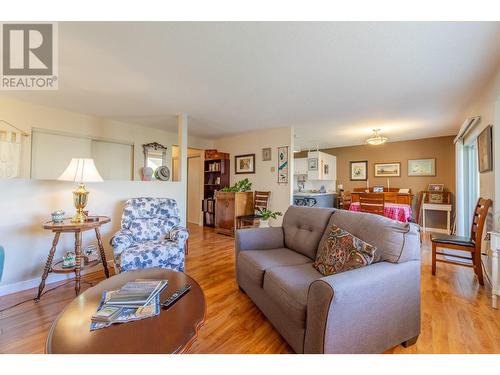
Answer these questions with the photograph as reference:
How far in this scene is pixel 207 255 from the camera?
10.6ft

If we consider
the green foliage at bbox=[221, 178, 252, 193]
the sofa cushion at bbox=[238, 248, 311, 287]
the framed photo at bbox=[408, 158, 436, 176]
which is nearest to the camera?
the sofa cushion at bbox=[238, 248, 311, 287]

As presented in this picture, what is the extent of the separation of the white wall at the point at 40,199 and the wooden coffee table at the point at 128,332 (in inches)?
67.3

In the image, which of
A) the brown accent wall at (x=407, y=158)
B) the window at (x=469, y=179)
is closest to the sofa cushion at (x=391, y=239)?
the window at (x=469, y=179)

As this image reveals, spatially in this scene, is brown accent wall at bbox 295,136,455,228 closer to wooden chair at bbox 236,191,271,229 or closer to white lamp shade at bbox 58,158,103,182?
wooden chair at bbox 236,191,271,229

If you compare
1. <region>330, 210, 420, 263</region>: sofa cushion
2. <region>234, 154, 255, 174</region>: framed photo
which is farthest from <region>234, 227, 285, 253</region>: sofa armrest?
<region>234, 154, 255, 174</region>: framed photo

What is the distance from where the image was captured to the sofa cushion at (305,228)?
1.95m

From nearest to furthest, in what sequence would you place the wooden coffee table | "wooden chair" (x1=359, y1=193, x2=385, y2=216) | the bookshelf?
1. the wooden coffee table
2. "wooden chair" (x1=359, y1=193, x2=385, y2=216)
3. the bookshelf

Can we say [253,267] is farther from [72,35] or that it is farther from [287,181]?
[287,181]

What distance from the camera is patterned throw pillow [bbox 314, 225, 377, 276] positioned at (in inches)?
54.1

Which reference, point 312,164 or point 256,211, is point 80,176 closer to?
point 256,211

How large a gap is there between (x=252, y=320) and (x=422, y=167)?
5636 mm

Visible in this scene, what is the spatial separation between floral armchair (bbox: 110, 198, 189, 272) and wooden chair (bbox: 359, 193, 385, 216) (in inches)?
118

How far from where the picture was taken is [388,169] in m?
5.65
